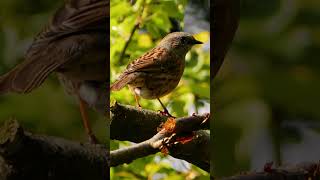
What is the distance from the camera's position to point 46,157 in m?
2.16

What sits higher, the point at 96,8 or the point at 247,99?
the point at 96,8

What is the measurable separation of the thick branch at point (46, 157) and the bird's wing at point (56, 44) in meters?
0.17

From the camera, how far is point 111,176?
2285 mm

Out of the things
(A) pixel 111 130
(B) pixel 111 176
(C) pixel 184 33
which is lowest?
(B) pixel 111 176

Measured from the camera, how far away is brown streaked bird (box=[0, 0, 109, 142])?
2.25m

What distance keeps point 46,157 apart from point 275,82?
93 centimetres

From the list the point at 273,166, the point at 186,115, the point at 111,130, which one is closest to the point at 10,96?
the point at 111,130

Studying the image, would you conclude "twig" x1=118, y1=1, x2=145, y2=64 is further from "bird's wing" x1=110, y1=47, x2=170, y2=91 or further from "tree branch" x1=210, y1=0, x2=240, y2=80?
"tree branch" x1=210, y1=0, x2=240, y2=80

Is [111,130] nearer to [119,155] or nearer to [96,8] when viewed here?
[119,155]

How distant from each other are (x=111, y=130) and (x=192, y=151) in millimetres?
322

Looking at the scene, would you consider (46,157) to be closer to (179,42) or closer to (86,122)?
(86,122)

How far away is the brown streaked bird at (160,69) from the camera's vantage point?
2.26 meters

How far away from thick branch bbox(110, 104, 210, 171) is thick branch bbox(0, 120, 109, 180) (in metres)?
0.08

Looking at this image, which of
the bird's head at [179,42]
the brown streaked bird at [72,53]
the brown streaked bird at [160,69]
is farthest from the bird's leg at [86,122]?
the bird's head at [179,42]
